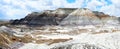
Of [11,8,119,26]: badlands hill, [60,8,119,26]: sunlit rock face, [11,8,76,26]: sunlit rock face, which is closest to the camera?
[60,8,119,26]: sunlit rock face

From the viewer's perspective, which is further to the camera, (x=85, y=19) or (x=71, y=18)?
(x=71, y=18)

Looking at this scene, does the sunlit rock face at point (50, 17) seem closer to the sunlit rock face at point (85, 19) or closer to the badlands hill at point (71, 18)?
the badlands hill at point (71, 18)

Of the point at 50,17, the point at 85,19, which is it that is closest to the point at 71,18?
the point at 85,19

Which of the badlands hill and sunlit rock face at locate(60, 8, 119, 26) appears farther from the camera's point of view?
the badlands hill

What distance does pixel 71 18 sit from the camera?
178625mm

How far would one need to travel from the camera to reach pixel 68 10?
193 metres

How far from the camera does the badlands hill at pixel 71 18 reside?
176m

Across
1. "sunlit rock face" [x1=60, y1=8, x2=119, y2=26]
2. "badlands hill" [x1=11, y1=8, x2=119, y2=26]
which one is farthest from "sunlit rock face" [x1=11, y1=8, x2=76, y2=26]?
"sunlit rock face" [x1=60, y1=8, x2=119, y2=26]

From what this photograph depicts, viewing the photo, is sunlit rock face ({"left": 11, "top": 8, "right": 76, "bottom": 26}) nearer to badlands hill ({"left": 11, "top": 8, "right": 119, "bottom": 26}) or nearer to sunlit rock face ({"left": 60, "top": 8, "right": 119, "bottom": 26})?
badlands hill ({"left": 11, "top": 8, "right": 119, "bottom": 26})

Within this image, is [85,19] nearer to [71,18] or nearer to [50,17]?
[71,18]

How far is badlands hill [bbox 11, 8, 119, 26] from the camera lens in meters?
176

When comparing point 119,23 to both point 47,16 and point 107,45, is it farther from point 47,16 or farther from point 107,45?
point 107,45

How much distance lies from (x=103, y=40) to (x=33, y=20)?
523 feet

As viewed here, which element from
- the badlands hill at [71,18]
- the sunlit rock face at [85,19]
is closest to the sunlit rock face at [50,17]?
the badlands hill at [71,18]
